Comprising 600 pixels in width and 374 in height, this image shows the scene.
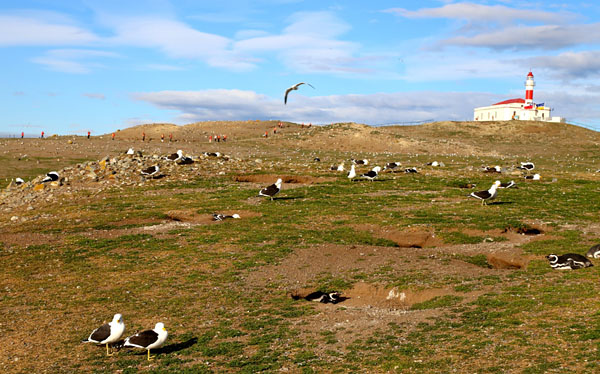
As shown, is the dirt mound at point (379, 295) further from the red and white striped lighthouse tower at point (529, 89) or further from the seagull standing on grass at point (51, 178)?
the red and white striped lighthouse tower at point (529, 89)

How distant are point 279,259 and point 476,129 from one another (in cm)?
8601

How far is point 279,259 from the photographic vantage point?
2277 cm

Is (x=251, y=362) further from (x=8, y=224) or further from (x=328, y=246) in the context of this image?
(x=8, y=224)

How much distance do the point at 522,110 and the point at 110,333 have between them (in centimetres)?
13759

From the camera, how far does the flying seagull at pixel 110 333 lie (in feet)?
47.8

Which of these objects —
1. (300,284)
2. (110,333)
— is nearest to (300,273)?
(300,284)

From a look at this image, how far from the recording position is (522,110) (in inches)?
5399

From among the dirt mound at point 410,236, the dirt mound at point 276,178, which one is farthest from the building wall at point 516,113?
the dirt mound at point 410,236

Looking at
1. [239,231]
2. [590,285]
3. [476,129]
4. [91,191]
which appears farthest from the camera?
[476,129]

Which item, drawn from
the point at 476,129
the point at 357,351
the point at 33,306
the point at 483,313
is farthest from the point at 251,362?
the point at 476,129

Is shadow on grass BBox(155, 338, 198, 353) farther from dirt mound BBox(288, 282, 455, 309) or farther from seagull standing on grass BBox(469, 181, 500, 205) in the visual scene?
seagull standing on grass BBox(469, 181, 500, 205)

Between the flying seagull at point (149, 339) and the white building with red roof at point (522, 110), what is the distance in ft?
428

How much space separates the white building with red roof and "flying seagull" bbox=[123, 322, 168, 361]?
428ft

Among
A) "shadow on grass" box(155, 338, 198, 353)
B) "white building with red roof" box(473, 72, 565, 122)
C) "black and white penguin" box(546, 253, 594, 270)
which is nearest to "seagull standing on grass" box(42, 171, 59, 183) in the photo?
"shadow on grass" box(155, 338, 198, 353)
